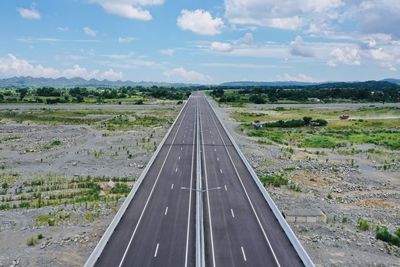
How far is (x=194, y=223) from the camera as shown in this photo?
97.3ft

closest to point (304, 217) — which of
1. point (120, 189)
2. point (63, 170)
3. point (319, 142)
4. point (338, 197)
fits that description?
point (338, 197)

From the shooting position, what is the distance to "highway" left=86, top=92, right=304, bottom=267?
24.2 meters

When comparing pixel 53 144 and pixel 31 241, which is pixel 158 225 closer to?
pixel 31 241

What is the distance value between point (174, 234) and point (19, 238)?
11880mm

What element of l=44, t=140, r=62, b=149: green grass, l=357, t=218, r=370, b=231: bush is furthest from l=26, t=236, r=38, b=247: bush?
l=44, t=140, r=62, b=149: green grass

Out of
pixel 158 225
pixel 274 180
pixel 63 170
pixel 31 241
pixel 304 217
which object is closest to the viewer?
pixel 31 241

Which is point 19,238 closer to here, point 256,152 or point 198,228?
point 198,228

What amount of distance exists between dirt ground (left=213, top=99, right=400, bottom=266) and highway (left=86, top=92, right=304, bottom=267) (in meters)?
3.05

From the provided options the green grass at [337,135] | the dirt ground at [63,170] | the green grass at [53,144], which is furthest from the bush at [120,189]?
the green grass at [337,135]

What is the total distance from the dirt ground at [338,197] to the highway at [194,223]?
9.99ft

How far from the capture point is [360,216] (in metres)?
36.0

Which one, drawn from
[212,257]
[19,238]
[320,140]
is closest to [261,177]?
[212,257]

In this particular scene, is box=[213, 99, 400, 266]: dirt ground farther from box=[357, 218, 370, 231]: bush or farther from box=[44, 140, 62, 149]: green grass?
box=[44, 140, 62, 149]: green grass

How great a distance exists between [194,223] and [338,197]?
19176 millimetres
